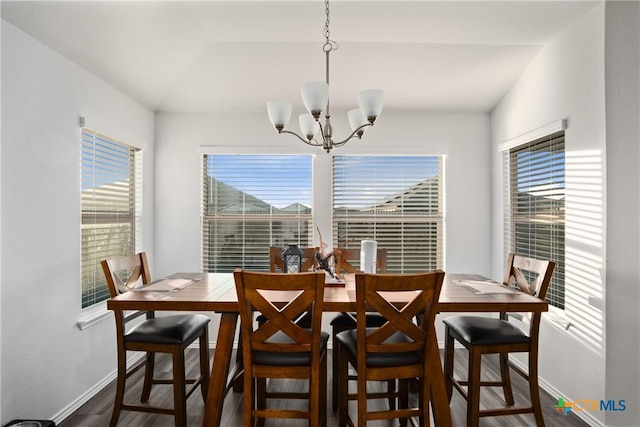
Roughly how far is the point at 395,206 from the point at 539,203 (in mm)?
1300

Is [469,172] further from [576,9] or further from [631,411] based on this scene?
[631,411]

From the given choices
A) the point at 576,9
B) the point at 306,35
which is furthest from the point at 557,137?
the point at 306,35

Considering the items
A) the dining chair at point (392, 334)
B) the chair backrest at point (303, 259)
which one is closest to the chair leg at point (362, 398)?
the dining chair at point (392, 334)

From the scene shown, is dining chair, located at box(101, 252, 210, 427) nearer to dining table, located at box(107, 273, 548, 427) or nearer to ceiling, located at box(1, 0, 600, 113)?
dining table, located at box(107, 273, 548, 427)

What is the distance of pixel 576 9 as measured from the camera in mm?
2373

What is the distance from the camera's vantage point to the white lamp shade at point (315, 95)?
1.97m

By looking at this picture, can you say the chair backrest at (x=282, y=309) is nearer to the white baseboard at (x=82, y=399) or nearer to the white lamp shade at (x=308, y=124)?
the white lamp shade at (x=308, y=124)

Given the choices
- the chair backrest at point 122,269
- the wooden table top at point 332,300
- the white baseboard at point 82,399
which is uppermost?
the chair backrest at point 122,269

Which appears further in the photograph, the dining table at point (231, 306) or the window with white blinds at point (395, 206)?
the window with white blinds at point (395, 206)

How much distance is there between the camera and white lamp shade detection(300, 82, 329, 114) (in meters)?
1.97

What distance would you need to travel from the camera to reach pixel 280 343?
6.24 feet

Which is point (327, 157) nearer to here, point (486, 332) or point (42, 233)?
point (486, 332)

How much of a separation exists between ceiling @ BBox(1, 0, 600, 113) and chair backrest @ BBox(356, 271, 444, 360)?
1812 mm

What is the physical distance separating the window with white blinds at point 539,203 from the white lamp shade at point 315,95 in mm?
1918
